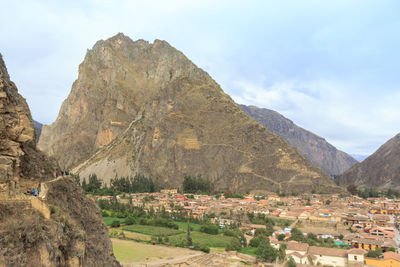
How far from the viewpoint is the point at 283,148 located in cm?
10938

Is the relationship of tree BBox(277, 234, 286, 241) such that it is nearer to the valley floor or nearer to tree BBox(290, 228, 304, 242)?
tree BBox(290, 228, 304, 242)

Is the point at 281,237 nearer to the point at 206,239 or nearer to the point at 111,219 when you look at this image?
the point at 206,239

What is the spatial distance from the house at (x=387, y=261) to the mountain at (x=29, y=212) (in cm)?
3261

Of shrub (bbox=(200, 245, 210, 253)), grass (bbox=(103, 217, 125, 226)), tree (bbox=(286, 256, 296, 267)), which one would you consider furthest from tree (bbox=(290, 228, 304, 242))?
grass (bbox=(103, 217, 125, 226))

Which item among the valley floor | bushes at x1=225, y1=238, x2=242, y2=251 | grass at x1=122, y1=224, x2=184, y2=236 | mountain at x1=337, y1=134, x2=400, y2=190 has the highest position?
mountain at x1=337, y1=134, x2=400, y2=190

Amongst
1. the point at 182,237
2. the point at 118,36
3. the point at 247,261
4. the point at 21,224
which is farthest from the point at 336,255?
the point at 118,36

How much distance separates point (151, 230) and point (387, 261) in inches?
1304

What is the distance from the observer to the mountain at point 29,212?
11062 millimetres

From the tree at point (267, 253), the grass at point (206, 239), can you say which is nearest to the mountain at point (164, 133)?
the grass at point (206, 239)

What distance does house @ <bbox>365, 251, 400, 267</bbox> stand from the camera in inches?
1479

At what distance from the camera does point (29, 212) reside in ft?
40.1

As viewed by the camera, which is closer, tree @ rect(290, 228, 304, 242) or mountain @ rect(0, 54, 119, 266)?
mountain @ rect(0, 54, 119, 266)

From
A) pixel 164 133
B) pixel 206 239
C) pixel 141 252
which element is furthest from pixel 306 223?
pixel 164 133

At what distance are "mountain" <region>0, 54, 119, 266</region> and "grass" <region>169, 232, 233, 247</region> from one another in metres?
32.0
